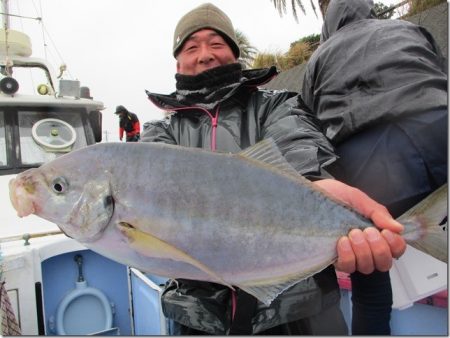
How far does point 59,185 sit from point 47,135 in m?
3.94

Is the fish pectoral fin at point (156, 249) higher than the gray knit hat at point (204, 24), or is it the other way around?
the gray knit hat at point (204, 24)

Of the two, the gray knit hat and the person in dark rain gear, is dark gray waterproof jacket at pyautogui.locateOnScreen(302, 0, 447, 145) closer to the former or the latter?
the person in dark rain gear

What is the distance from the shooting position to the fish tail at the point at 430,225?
1.46m

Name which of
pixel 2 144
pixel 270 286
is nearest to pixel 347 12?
pixel 270 286

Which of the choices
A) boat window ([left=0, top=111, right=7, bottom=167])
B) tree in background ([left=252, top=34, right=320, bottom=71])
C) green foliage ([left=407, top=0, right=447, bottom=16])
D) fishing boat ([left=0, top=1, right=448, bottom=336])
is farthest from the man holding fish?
tree in background ([left=252, top=34, right=320, bottom=71])

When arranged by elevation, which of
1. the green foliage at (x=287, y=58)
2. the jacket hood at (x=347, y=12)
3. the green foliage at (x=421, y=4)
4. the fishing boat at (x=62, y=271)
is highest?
the green foliage at (x=287, y=58)

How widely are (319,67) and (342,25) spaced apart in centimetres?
33

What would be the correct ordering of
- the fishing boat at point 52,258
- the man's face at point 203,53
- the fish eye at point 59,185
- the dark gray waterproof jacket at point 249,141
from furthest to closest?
1. the fishing boat at point 52,258
2. the man's face at point 203,53
3. the dark gray waterproof jacket at point 249,141
4. the fish eye at point 59,185

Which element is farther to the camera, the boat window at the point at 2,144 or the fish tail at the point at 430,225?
the boat window at the point at 2,144

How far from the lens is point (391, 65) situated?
6.84 feet

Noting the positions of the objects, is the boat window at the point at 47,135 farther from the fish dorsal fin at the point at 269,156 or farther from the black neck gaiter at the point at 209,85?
the fish dorsal fin at the point at 269,156

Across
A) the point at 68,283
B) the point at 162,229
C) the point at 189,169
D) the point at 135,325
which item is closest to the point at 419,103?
the point at 189,169

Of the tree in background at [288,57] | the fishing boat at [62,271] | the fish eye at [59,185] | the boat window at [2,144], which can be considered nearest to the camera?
the fish eye at [59,185]

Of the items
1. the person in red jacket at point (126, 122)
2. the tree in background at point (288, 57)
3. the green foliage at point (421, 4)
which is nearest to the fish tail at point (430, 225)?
the person in red jacket at point (126, 122)
